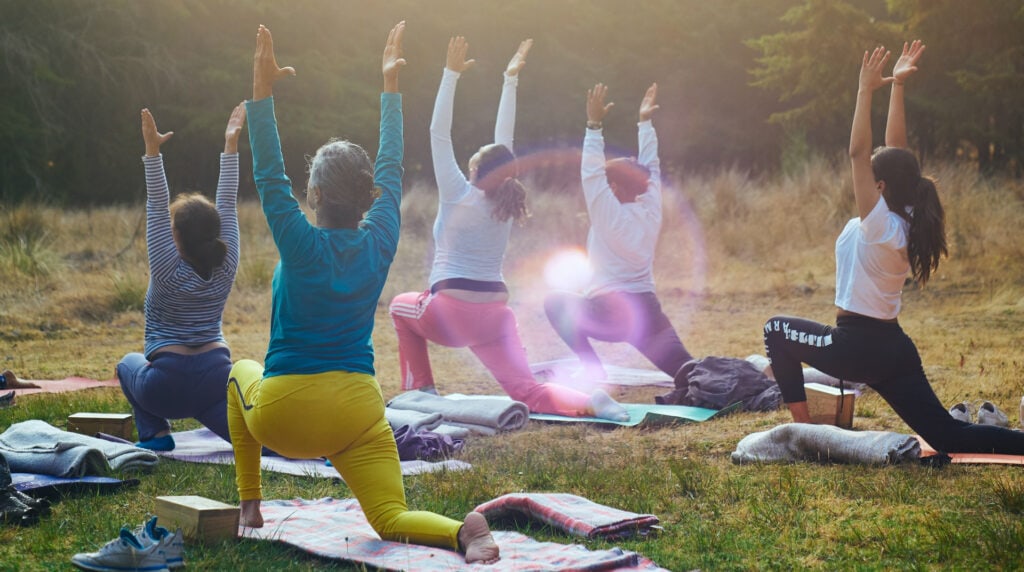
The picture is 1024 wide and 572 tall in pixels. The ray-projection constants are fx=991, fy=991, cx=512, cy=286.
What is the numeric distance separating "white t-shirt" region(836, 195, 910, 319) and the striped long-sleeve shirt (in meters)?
2.65

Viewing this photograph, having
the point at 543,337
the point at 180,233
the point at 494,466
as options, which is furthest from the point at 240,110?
the point at 543,337

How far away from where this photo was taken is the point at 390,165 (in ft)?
10.0

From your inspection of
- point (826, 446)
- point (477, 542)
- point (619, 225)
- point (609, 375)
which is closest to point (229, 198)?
point (477, 542)

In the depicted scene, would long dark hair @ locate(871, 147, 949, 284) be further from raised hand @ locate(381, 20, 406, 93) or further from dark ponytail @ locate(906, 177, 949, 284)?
raised hand @ locate(381, 20, 406, 93)

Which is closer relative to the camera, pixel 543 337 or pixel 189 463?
pixel 189 463

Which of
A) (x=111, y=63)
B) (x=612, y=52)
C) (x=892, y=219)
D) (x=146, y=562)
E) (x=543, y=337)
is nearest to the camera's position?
(x=146, y=562)

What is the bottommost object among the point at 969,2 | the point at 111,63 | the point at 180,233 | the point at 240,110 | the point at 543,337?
the point at 543,337

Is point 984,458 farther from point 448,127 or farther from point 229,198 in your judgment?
point 229,198

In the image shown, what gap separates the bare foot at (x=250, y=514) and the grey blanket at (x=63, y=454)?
3.62ft

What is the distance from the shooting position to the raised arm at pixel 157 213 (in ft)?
13.8

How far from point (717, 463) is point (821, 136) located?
62.7ft

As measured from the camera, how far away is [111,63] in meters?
20.9

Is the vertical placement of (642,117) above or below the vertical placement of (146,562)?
above

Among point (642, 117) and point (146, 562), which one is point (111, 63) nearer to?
point (642, 117)
